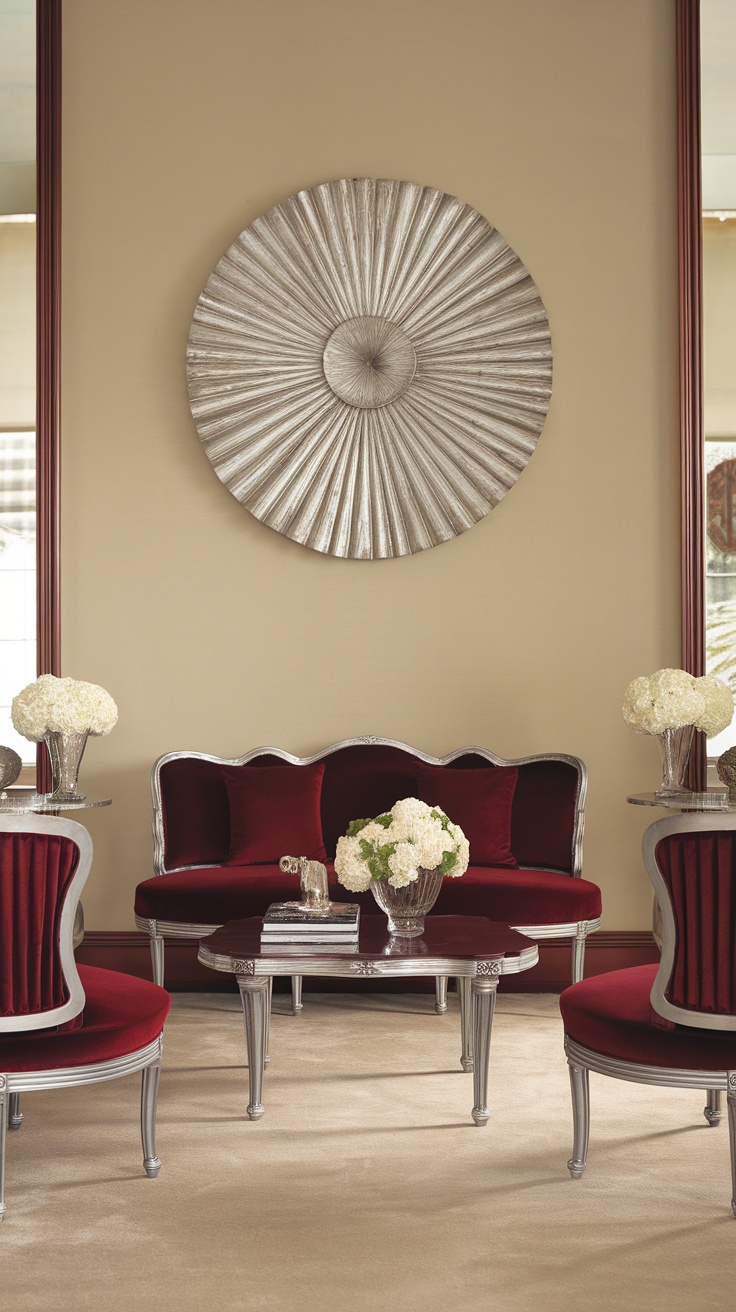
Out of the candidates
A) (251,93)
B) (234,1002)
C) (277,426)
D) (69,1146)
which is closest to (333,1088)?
(69,1146)

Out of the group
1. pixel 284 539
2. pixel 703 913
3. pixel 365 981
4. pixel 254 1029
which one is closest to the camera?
pixel 703 913

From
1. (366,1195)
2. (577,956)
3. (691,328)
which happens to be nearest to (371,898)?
(577,956)

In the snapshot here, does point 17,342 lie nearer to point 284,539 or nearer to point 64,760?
point 284,539

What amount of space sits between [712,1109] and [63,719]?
2.33 m

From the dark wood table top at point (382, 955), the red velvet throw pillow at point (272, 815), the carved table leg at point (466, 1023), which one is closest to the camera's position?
the dark wood table top at point (382, 955)

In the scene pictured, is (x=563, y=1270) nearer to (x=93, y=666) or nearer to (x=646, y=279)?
(x=93, y=666)

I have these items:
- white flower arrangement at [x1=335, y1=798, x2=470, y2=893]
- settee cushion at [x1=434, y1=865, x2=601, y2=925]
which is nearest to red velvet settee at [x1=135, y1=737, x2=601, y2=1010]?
settee cushion at [x1=434, y1=865, x2=601, y2=925]

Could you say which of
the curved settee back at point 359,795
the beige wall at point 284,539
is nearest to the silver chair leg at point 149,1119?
the curved settee back at point 359,795

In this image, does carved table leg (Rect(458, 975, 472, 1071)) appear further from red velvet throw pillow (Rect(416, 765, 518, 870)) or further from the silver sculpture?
red velvet throw pillow (Rect(416, 765, 518, 870))

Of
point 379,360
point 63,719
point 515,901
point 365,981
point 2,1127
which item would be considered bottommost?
point 365,981

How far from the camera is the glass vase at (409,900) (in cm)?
301

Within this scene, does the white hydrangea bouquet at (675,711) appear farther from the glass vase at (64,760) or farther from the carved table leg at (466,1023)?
the glass vase at (64,760)

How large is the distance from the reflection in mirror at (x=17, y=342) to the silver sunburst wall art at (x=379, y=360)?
784 mm

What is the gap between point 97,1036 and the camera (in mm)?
2424
